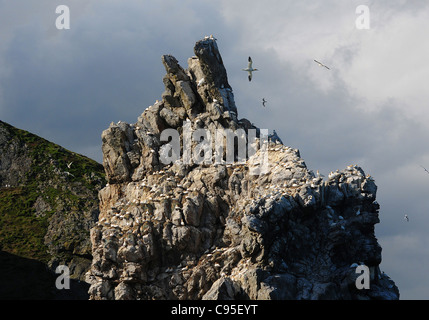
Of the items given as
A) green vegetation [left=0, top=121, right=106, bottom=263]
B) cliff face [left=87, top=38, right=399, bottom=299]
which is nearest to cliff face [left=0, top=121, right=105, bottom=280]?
green vegetation [left=0, top=121, right=106, bottom=263]

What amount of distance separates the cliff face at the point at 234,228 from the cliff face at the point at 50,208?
51.9m

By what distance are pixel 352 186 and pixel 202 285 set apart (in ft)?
83.5

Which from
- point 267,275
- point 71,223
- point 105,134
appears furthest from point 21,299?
point 267,275

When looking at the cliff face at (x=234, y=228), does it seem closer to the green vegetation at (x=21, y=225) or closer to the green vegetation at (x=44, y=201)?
the green vegetation at (x=44, y=201)

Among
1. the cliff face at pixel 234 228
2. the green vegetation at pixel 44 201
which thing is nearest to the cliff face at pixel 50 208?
the green vegetation at pixel 44 201

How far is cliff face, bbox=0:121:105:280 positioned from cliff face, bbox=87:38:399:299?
5189cm

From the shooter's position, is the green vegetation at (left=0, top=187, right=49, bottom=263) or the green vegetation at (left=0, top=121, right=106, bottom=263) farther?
the green vegetation at (left=0, top=121, right=106, bottom=263)

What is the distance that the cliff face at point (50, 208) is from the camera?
16000 centimetres

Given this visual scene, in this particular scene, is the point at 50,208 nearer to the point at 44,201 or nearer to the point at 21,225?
the point at 44,201

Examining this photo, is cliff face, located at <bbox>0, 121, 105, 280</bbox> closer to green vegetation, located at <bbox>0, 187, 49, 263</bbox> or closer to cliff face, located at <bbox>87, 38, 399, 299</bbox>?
green vegetation, located at <bbox>0, 187, 49, 263</bbox>

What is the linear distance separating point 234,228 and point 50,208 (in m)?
93.6

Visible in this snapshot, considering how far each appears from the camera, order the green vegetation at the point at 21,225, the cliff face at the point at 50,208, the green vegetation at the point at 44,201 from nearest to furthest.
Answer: the cliff face at the point at 50,208 → the green vegetation at the point at 21,225 → the green vegetation at the point at 44,201

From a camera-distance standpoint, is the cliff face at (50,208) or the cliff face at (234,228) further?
the cliff face at (50,208)

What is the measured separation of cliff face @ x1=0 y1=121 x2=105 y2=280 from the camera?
525 ft
